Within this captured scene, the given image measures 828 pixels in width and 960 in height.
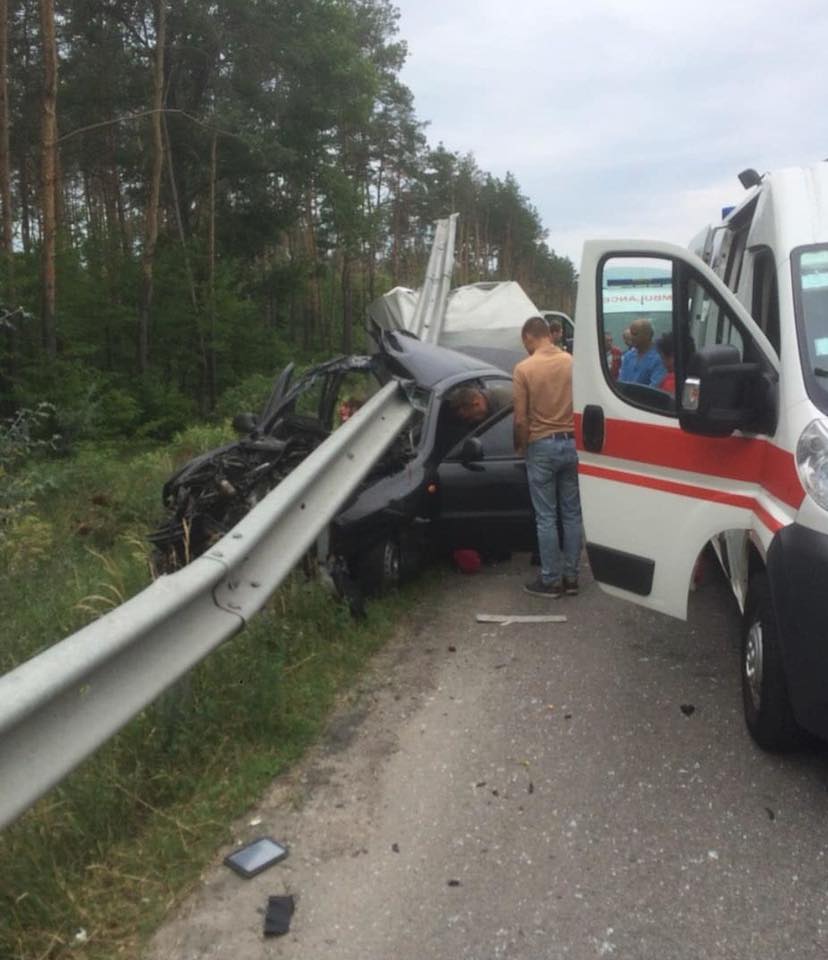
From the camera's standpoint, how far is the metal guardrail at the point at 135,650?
7.88ft

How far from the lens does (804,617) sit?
10.6 ft

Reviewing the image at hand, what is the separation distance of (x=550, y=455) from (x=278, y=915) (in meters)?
3.86

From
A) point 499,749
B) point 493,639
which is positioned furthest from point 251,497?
point 499,749

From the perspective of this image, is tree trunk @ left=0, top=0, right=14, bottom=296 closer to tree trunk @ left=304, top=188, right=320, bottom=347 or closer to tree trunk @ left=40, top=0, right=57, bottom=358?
tree trunk @ left=40, top=0, right=57, bottom=358

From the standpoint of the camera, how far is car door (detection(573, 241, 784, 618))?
3998mm

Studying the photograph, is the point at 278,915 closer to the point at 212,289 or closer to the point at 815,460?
the point at 815,460

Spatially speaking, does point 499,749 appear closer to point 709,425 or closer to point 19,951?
point 709,425

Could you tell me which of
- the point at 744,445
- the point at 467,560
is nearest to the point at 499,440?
the point at 467,560

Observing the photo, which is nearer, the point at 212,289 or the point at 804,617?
the point at 804,617

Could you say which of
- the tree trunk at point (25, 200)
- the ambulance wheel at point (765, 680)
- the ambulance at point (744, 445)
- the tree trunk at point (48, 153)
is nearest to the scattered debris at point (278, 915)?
the ambulance at point (744, 445)

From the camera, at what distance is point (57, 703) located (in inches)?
100

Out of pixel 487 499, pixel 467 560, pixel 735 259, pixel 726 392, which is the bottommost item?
pixel 467 560

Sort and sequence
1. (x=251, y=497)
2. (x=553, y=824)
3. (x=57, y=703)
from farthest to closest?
(x=251, y=497)
(x=553, y=824)
(x=57, y=703)

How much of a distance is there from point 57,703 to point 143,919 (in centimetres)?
84
